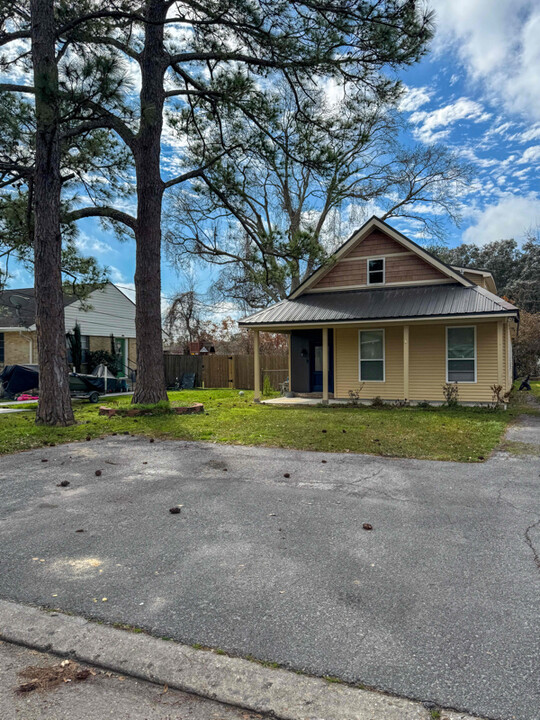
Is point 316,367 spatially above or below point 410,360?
below

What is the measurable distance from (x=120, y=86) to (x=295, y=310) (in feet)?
28.1

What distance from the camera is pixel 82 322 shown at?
2425 centimetres

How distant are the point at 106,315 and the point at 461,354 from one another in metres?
18.3

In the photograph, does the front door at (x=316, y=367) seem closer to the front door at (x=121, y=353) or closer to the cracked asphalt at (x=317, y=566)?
the cracked asphalt at (x=317, y=566)

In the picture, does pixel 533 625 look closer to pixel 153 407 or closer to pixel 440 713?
pixel 440 713

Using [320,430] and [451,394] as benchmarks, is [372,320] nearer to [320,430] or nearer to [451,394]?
[451,394]

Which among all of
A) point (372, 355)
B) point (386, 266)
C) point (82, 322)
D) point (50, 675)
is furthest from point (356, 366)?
point (82, 322)

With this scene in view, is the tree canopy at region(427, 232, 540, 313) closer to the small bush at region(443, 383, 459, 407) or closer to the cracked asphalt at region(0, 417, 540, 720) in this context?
the small bush at region(443, 383, 459, 407)

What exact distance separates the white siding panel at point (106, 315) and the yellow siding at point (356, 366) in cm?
1328

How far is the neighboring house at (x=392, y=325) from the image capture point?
46.0ft

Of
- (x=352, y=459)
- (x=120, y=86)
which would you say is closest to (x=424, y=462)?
(x=352, y=459)

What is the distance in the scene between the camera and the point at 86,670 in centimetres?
231

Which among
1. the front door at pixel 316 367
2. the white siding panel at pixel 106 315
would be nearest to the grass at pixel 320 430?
the front door at pixel 316 367

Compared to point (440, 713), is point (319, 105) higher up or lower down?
higher up
